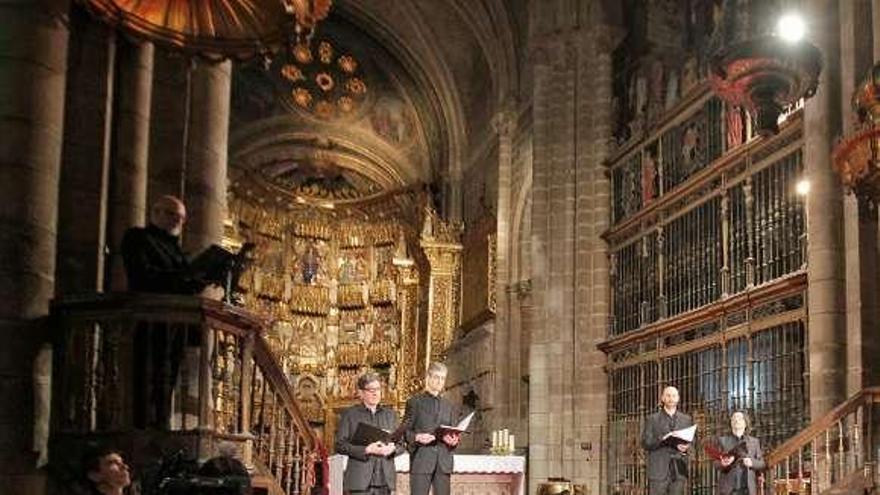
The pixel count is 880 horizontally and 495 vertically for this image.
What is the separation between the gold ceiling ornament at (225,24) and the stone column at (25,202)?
1072 mm

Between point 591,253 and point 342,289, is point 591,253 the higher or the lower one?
the lower one

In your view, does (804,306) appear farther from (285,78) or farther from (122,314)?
(285,78)

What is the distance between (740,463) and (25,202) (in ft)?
24.3

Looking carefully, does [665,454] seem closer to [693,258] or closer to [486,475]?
[486,475]

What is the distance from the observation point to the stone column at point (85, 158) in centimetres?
737

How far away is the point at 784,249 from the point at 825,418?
3995 millimetres

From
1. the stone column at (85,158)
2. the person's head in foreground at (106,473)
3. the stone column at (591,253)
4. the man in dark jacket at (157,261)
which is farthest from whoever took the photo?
the stone column at (591,253)

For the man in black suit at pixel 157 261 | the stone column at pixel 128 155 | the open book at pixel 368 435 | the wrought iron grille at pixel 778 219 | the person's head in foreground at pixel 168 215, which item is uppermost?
the wrought iron grille at pixel 778 219

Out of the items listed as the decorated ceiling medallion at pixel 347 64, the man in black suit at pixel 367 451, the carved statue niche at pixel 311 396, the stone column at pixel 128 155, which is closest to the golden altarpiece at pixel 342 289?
the carved statue niche at pixel 311 396

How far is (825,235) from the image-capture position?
43.3ft

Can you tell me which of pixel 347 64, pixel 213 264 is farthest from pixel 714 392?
pixel 347 64

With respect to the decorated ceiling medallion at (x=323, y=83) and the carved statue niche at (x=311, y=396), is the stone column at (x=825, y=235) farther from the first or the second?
the decorated ceiling medallion at (x=323, y=83)

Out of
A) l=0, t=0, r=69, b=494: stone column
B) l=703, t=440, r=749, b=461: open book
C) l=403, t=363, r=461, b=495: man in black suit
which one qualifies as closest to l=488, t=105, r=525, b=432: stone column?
l=703, t=440, r=749, b=461: open book

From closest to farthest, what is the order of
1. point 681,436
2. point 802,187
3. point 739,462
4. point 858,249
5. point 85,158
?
point 85,158, point 681,436, point 739,462, point 858,249, point 802,187
